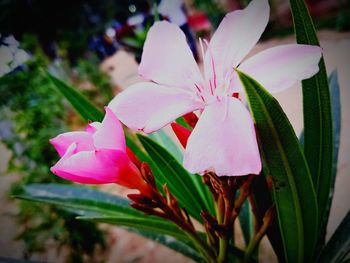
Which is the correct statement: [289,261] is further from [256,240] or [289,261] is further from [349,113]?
[349,113]

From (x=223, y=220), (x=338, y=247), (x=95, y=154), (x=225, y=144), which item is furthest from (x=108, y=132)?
(x=338, y=247)

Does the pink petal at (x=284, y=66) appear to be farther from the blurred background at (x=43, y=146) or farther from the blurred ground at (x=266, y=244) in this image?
the blurred ground at (x=266, y=244)

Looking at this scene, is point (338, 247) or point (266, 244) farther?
point (266, 244)

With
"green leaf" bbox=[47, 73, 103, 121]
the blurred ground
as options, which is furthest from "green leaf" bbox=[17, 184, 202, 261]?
the blurred ground

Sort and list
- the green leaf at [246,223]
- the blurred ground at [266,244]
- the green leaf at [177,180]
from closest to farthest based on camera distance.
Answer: the green leaf at [177,180] → the green leaf at [246,223] → the blurred ground at [266,244]

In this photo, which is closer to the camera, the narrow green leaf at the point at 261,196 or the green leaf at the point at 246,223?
→ the narrow green leaf at the point at 261,196

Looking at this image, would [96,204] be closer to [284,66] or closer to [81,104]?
[81,104]

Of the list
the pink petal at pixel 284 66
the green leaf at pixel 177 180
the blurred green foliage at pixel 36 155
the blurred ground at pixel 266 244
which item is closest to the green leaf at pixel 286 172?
the pink petal at pixel 284 66
